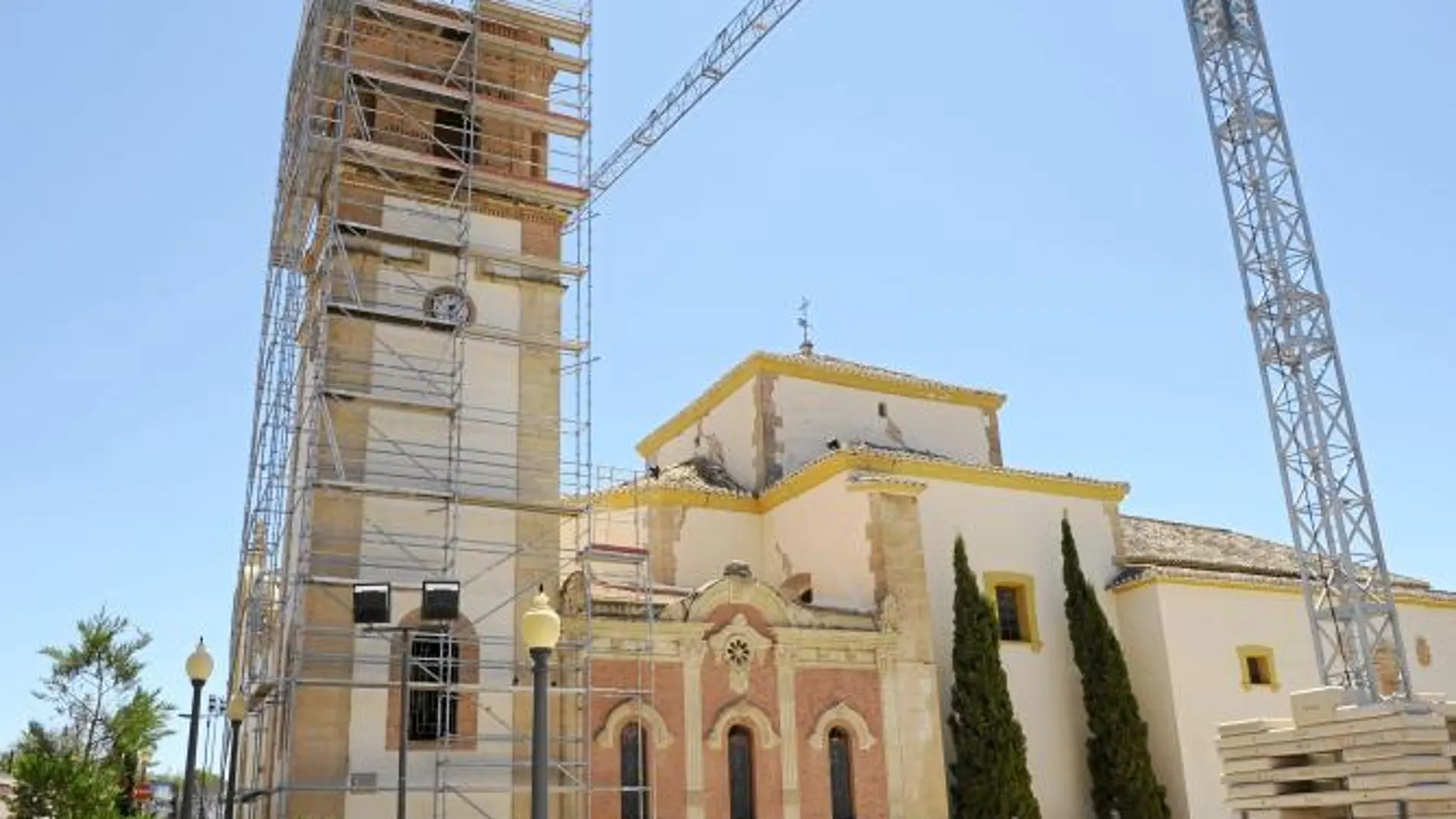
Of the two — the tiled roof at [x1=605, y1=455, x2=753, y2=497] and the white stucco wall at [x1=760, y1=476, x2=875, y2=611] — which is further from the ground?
the tiled roof at [x1=605, y1=455, x2=753, y2=497]

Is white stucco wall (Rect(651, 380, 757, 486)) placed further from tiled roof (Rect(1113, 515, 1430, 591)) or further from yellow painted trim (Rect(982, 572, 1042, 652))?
tiled roof (Rect(1113, 515, 1430, 591))

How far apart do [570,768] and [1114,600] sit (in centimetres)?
1353

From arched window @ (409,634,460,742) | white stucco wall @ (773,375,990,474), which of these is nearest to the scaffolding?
arched window @ (409,634,460,742)

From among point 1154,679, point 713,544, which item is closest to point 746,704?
point 713,544

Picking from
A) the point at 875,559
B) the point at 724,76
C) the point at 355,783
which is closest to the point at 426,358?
the point at 355,783

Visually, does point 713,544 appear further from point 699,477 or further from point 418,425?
point 418,425

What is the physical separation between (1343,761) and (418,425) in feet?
46.9

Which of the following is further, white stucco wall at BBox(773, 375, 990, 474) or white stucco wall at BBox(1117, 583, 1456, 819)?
white stucco wall at BBox(773, 375, 990, 474)

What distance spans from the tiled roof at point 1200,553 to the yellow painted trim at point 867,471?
5.64 ft

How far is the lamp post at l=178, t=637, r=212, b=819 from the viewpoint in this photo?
13.8m

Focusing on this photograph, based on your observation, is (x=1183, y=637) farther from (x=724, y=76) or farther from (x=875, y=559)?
(x=724, y=76)

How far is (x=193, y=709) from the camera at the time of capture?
46.1 feet

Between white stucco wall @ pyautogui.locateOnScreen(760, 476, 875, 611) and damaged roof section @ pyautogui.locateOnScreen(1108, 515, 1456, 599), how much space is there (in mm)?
6558

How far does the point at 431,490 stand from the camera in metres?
18.5
